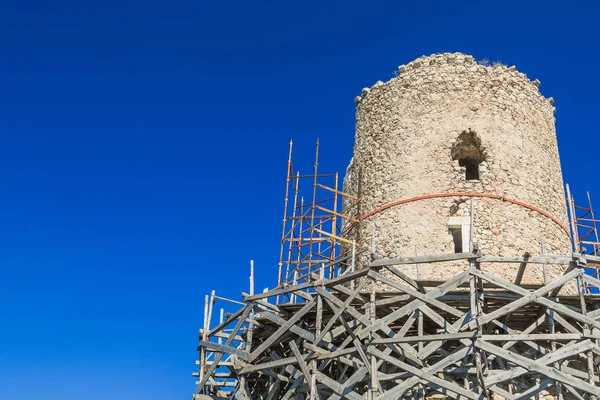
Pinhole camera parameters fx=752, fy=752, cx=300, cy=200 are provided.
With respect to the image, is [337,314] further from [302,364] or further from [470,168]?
[470,168]

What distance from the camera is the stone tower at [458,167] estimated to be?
12.4m

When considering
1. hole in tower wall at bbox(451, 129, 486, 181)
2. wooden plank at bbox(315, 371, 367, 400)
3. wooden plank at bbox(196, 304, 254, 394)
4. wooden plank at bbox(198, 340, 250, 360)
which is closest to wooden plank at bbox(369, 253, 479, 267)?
wooden plank at bbox(315, 371, 367, 400)

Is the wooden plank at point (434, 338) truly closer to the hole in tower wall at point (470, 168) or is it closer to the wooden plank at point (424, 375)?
the wooden plank at point (424, 375)

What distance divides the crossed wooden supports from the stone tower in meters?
0.91

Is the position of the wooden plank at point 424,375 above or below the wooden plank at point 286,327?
below

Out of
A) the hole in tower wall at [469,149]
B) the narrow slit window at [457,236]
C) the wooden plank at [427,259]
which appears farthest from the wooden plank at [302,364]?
the hole in tower wall at [469,149]

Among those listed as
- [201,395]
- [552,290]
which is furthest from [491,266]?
[201,395]

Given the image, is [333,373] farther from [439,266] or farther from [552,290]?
[552,290]

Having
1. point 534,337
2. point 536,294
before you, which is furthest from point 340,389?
point 536,294

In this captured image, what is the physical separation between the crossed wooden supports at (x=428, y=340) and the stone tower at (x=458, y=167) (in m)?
0.91

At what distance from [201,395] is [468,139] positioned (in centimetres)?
629

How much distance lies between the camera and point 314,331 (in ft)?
38.4

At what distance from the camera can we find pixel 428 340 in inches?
384

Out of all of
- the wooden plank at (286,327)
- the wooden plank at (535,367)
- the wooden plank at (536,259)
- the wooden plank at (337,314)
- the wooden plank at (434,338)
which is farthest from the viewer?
the wooden plank at (286,327)
